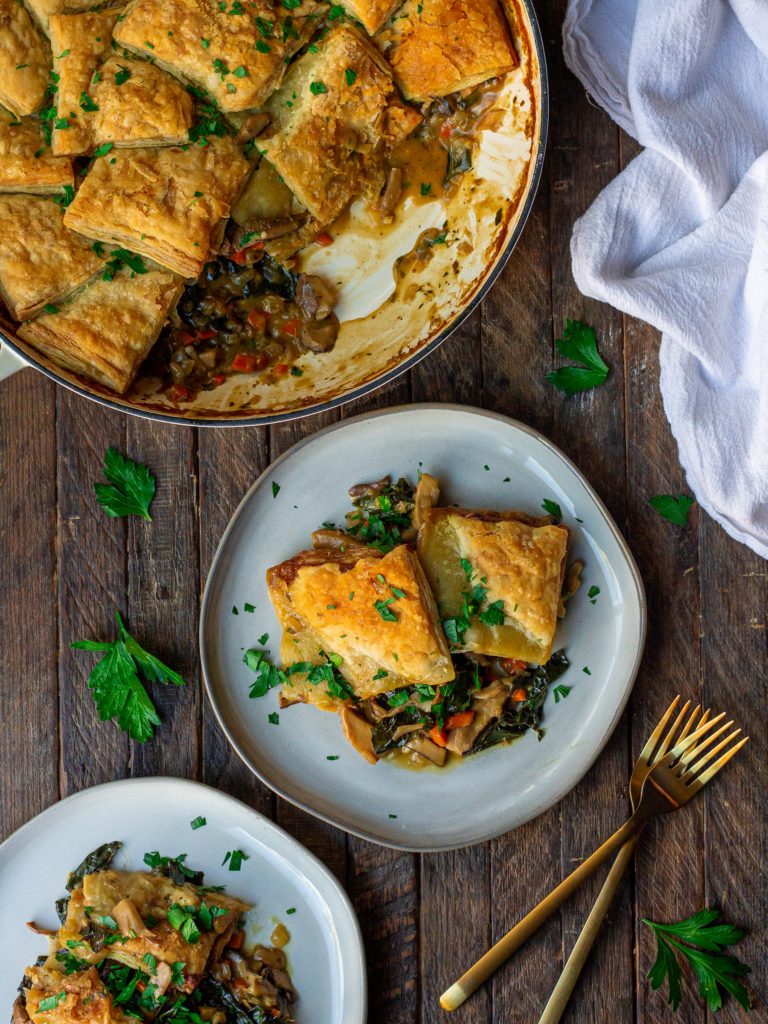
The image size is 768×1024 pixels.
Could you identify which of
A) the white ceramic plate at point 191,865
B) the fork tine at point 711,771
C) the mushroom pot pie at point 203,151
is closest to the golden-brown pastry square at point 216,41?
the mushroom pot pie at point 203,151

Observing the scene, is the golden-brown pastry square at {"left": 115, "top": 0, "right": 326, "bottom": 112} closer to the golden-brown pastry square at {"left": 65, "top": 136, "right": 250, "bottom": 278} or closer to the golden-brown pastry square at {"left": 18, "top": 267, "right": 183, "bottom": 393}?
the golden-brown pastry square at {"left": 65, "top": 136, "right": 250, "bottom": 278}

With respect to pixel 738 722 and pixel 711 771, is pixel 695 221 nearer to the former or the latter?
pixel 738 722

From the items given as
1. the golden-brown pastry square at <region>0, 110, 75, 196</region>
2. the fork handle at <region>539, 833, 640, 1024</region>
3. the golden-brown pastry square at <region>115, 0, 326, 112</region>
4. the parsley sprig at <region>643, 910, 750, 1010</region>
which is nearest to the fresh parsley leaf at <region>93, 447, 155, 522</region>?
the golden-brown pastry square at <region>0, 110, 75, 196</region>

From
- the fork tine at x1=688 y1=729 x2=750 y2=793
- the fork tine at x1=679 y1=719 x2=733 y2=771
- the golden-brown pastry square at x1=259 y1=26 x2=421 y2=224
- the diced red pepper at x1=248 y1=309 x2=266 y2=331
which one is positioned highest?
the golden-brown pastry square at x1=259 y1=26 x2=421 y2=224

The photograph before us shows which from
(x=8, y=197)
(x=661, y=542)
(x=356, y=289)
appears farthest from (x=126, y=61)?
(x=661, y=542)

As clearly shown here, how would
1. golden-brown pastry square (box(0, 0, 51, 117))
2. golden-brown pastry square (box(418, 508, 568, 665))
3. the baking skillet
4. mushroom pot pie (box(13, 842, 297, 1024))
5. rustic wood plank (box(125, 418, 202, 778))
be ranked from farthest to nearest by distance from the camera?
rustic wood plank (box(125, 418, 202, 778)) < mushroom pot pie (box(13, 842, 297, 1024)) < golden-brown pastry square (box(418, 508, 568, 665)) < the baking skillet < golden-brown pastry square (box(0, 0, 51, 117))

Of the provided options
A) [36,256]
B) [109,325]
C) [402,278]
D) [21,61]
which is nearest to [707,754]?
[402,278]

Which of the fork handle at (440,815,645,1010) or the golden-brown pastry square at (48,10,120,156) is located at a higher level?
the golden-brown pastry square at (48,10,120,156)
